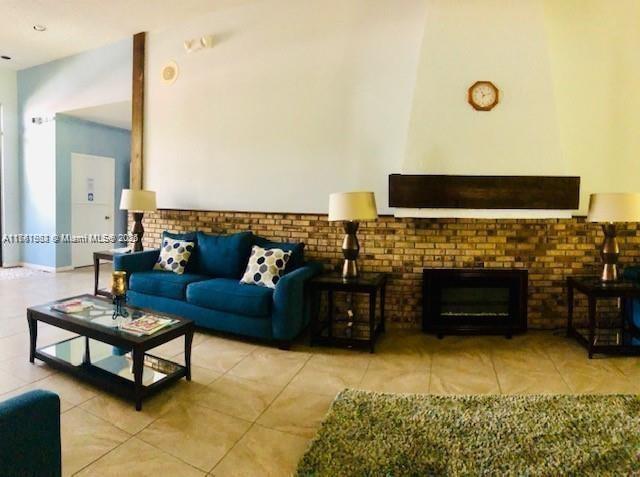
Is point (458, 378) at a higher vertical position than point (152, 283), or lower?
lower

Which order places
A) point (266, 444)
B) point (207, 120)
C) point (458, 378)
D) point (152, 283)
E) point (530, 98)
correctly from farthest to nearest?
1. point (207, 120)
2. point (152, 283)
3. point (530, 98)
4. point (458, 378)
5. point (266, 444)

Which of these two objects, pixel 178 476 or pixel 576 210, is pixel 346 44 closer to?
pixel 576 210

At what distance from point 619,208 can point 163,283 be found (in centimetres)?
382

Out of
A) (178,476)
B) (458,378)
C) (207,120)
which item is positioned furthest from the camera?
(207,120)

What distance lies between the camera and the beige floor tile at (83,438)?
5.34 ft

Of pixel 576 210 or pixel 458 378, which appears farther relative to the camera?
pixel 576 210

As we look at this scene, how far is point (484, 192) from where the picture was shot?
3.16 metres

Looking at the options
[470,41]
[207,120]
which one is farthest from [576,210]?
[207,120]

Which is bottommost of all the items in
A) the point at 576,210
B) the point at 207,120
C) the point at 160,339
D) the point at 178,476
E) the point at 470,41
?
the point at 178,476

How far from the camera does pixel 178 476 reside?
1.56 metres

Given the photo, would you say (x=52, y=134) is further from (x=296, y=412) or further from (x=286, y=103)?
(x=296, y=412)

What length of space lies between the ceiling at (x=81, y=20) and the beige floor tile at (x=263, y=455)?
4.03m

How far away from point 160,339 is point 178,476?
793mm

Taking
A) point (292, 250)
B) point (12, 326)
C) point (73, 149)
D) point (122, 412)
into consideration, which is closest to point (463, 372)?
point (292, 250)
